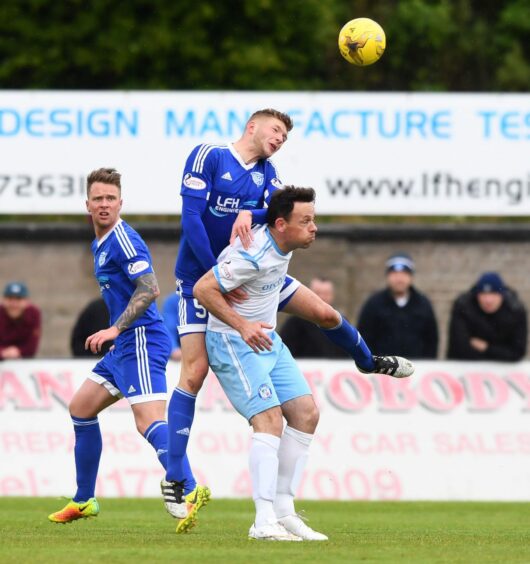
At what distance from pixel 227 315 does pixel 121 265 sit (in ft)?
4.24

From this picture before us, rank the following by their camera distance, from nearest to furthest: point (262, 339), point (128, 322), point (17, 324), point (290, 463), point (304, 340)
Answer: point (262, 339), point (290, 463), point (128, 322), point (17, 324), point (304, 340)

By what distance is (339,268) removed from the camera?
68.6ft

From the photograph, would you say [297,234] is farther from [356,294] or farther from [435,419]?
[356,294]

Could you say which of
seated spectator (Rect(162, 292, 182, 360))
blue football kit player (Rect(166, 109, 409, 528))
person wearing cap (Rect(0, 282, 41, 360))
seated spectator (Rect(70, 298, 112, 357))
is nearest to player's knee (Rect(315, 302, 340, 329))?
blue football kit player (Rect(166, 109, 409, 528))

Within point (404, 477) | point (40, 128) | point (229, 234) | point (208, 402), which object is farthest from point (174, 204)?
point (229, 234)

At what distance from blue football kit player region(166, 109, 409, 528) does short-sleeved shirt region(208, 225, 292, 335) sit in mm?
312

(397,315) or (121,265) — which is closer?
(121,265)

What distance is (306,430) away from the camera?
9234 mm

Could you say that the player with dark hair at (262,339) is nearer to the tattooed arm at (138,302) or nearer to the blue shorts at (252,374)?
the blue shorts at (252,374)

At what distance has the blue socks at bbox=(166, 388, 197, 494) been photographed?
9461mm

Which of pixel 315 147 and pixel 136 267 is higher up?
pixel 315 147

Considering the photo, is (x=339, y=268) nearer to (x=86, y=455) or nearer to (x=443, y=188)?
(x=443, y=188)

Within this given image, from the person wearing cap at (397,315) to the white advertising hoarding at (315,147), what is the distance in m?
2.68

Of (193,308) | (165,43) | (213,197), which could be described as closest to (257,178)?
(213,197)
